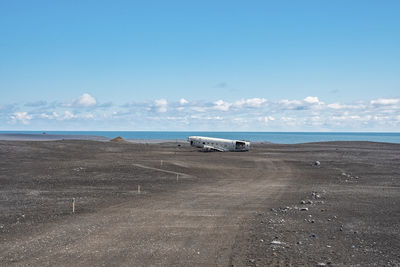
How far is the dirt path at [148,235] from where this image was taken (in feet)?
44.4

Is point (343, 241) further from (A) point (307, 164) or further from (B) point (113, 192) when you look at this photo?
(A) point (307, 164)

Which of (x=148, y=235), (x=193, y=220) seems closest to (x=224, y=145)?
(x=193, y=220)

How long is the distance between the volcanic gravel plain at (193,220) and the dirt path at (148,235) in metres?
0.04

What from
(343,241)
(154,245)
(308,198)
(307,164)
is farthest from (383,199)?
(307,164)

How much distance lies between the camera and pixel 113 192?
29.4 m

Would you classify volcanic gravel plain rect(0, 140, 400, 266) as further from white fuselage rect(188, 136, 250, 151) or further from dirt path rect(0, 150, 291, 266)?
white fuselage rect(188, 136, 250, 151)

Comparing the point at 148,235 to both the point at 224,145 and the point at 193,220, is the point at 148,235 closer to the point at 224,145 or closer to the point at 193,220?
the point at 193,220

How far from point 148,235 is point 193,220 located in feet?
11.6

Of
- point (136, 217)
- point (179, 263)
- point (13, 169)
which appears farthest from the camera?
point (13, 169)

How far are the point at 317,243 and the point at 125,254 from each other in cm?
786

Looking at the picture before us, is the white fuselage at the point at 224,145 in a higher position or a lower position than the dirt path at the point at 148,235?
higher

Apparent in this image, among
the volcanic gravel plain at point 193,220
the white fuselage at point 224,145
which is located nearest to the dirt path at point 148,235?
the volcanic gravel plain at point 193,220

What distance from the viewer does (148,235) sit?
1667 centimetres

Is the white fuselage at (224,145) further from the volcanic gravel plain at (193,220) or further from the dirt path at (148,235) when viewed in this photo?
the dirt path at (148,235)
